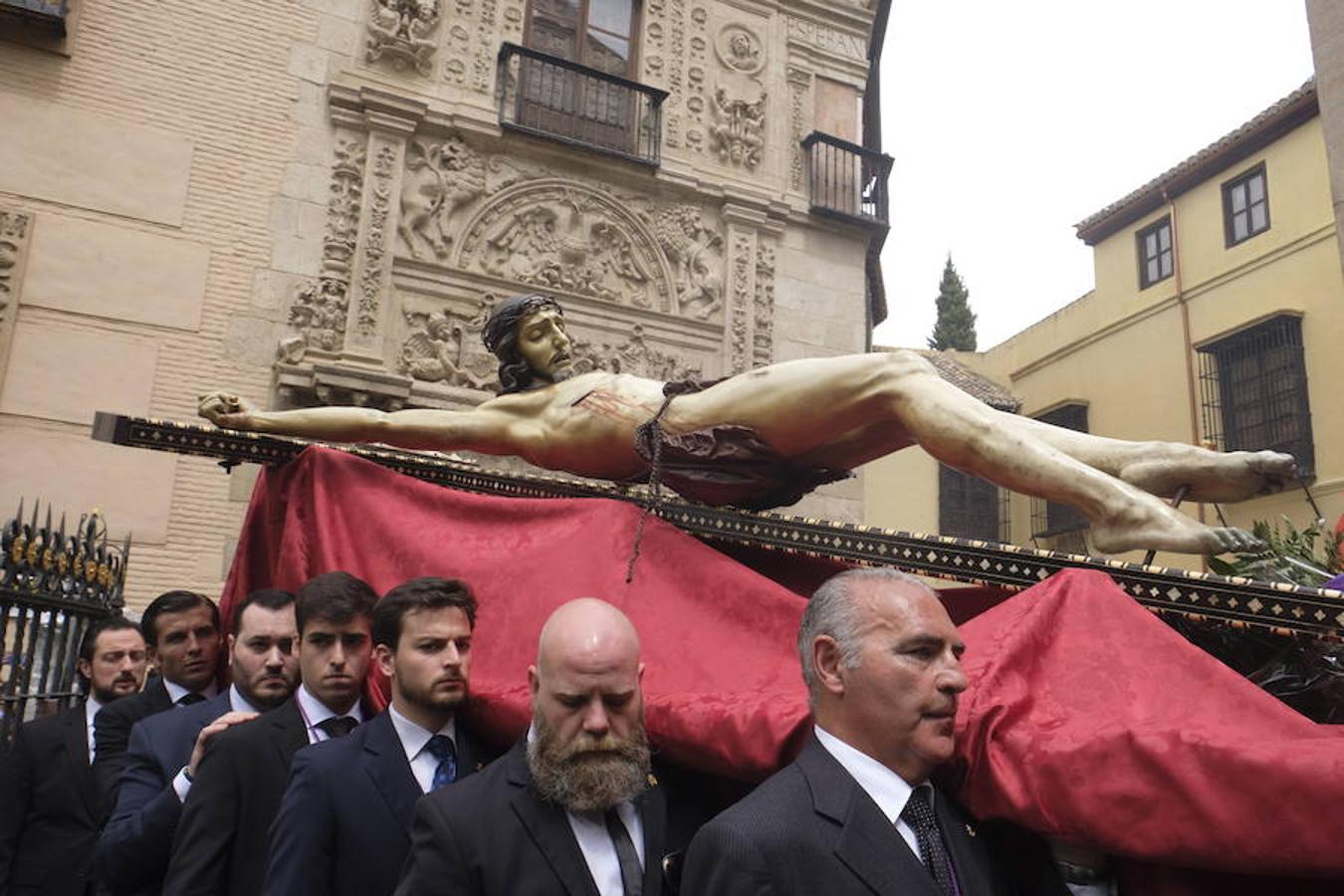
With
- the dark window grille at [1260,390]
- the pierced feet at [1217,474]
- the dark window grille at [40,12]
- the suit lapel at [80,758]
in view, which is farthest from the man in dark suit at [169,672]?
the dark window grille at [1260,390]

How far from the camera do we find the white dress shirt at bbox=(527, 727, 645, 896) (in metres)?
1.80

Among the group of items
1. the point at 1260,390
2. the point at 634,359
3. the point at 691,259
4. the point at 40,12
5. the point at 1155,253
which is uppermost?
the point at 1155,253

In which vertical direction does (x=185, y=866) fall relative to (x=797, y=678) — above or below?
below

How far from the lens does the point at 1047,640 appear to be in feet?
6.32

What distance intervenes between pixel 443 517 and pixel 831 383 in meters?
1.30

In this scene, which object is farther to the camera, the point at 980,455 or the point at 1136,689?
the point at 980,455

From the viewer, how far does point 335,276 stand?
827 centimetres

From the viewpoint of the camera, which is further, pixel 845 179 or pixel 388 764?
pixel 845 179

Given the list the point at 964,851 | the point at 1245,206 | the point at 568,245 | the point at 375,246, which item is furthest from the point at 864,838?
the point at 1245,206

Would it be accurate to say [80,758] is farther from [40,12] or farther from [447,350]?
[40,12]

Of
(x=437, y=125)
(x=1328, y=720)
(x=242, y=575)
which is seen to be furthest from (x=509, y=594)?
(x=437, y=125)

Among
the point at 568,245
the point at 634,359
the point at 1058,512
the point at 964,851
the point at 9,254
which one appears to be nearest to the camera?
the point at 964,851

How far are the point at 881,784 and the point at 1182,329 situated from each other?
15247 mm

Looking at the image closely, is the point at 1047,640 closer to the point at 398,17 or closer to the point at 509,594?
the point at 509,594
